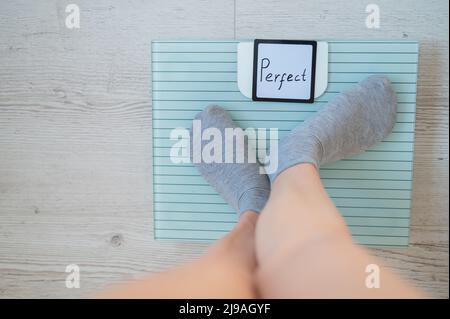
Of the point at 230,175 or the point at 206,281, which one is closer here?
the point at 206,281

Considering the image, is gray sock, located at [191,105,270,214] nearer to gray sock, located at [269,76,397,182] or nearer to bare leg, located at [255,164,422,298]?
gray sock, located at [269,76,397,182]

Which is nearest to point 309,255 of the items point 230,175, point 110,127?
point 230,175

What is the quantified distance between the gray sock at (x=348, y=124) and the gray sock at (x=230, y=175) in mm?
34

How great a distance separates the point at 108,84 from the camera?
2.48 feet

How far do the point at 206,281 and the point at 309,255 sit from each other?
118 millimetres

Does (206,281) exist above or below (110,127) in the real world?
below

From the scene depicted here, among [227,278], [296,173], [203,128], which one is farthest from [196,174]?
[227,278]

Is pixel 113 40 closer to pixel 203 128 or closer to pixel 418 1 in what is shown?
pixel 203 128

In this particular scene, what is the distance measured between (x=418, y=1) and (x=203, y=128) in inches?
16.6

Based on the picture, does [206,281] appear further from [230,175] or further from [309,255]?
[230,175]

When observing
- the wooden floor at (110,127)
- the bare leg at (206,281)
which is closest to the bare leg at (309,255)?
the bare leg at (206,281)

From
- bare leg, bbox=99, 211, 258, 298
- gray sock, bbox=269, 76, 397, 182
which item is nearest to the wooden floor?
gray sock, bbox=269, 76, 397, 182

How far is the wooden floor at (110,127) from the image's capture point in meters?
0.73

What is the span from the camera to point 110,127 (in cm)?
77
